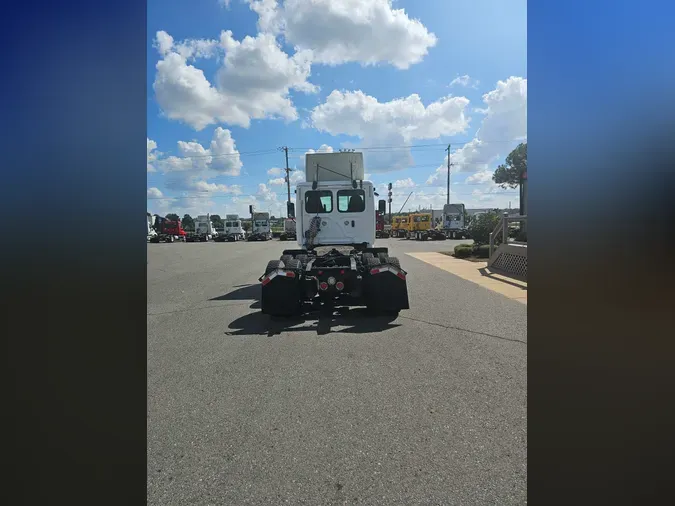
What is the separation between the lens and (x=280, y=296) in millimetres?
7273

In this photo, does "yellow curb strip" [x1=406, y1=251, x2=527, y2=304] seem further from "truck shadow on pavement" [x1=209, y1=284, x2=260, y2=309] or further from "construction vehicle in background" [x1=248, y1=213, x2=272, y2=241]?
"construction vehicle in background" [x1=248, y1=213, x2=272, y2=241]

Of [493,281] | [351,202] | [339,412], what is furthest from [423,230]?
[339,412]

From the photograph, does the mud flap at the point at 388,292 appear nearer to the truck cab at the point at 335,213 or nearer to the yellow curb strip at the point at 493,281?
the truck cab at the point at 335,213

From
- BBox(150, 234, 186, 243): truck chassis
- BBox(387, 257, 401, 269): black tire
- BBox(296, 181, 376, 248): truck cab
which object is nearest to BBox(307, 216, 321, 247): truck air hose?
BBox(296, 181, 376, 248): truck cab

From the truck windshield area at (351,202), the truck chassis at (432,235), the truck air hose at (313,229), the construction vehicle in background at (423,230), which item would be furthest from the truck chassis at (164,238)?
the truck windshield area at (351,202)

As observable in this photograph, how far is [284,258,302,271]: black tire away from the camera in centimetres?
778

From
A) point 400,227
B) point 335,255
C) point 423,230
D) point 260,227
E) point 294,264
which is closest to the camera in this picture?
point 294,264

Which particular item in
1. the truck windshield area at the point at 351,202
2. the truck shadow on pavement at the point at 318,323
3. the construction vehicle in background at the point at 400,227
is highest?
the construction vehicle in background at the point at 400,227

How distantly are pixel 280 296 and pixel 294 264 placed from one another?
3.10ft

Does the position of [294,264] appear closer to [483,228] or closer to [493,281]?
[493,281]

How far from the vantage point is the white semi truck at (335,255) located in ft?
24.0

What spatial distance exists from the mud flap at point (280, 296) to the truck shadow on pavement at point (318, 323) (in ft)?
0.62
